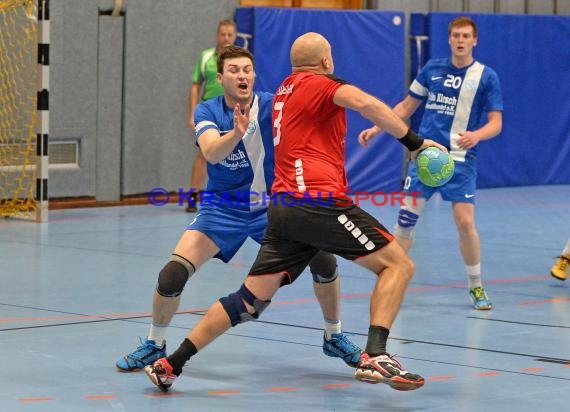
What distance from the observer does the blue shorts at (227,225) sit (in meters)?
6.48

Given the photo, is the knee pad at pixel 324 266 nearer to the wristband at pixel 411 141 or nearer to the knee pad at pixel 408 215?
the wristband at pixel 411 141

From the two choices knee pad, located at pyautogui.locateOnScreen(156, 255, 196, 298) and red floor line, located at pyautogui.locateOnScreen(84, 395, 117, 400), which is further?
knee pad, located at pyautogui.locateOnScreen(156, 255, 196, 298)

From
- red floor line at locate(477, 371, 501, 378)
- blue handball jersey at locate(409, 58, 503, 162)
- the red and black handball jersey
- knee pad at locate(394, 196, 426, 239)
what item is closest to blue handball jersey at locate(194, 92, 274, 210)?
the red and black handball jersey

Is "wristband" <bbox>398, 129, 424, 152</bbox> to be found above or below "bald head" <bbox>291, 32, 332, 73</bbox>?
below

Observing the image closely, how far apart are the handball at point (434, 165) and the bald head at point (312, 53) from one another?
0.64 metres

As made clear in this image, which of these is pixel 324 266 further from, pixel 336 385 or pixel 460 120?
pixel 460 120

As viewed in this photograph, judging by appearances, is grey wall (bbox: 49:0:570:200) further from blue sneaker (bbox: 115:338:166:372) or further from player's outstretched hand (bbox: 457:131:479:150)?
blue sneaker (bbox: 115:338:166:372)

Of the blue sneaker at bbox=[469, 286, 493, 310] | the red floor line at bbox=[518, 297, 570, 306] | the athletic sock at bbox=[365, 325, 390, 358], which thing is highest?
the athletic sock at bbox=[365, 325, 390, 358]

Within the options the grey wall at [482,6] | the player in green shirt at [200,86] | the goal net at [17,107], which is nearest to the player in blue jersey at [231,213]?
the goal net at [17,107]

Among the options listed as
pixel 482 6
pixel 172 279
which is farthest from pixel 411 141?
pixel 482 6

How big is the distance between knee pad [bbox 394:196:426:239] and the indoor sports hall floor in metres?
0.49

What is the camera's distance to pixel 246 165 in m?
6.62

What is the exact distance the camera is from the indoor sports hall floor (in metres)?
5.84

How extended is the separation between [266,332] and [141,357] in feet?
4.44
